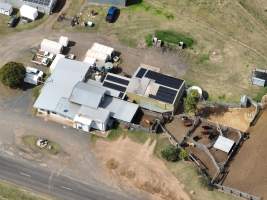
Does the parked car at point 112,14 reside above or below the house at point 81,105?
above

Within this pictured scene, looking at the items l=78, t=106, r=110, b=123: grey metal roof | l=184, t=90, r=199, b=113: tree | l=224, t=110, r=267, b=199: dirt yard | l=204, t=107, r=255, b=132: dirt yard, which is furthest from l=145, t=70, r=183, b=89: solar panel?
l=224, t=110, r=267, b=199: dirt yard

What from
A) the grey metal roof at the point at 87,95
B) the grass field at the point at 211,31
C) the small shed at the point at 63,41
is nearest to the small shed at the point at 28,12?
the grass field at the point at 211,31

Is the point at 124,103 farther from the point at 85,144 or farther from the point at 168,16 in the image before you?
the point at 168,16

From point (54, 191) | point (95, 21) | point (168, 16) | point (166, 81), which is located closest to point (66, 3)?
point (95, 21)

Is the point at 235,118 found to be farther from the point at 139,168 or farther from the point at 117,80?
the point at 117,80

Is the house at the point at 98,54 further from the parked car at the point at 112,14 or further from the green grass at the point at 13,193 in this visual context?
the green grass at the point at 13,193

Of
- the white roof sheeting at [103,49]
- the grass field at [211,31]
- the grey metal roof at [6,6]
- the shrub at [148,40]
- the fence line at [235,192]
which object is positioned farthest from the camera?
the grey metal roof at [6,6]

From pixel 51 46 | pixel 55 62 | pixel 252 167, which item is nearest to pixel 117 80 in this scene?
pixel 55 62
